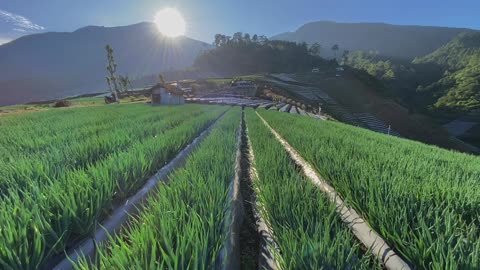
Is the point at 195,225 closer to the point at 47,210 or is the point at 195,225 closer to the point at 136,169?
the point at 47,210

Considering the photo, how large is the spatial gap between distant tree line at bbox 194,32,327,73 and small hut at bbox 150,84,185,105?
257 feet

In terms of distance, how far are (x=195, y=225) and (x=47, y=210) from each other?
3.50ft

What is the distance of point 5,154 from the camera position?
11.9ft

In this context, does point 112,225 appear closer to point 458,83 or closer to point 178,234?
point 178,234

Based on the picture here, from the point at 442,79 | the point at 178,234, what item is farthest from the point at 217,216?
the point at 442,79

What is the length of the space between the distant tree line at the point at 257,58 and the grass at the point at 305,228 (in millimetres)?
109098

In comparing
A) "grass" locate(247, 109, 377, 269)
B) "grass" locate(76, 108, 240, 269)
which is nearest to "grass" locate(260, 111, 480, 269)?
"grass" locate(247, 109, 377, 269)

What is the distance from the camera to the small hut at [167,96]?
32888mm

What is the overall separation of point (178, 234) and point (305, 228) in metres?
0.84

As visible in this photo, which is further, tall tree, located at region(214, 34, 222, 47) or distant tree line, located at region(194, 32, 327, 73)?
tall tree, located at region(214, 34, 222, 47)

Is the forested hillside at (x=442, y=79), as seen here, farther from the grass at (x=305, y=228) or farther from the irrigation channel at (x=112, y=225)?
the irrigation channel at (x=112, y=225)

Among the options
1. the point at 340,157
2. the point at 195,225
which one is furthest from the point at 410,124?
the point at 195,225

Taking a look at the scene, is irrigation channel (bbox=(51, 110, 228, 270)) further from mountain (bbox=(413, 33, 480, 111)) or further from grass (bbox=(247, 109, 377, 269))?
mountain (bbox=(413, 33, 480, 111))

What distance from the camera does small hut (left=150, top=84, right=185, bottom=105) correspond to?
32.9 m
